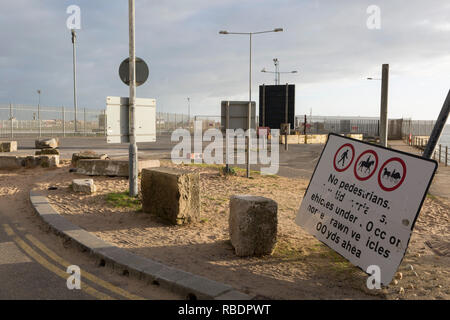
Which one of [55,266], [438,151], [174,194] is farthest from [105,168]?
[438,151]

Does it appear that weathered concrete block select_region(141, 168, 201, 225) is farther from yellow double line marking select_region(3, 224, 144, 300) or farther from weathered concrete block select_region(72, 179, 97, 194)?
weathered concrete block select_region(72, 179, 97, 194)

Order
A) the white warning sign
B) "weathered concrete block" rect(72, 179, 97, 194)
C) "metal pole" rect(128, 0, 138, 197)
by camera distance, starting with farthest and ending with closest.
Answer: "weathered concrete block" rect(72, 179, 97, 194) → "metal pole" rect(128, 0, 138, 197) → the white warning sign

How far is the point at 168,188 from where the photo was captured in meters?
6.64

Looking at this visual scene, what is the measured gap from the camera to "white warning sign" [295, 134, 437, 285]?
4148mm

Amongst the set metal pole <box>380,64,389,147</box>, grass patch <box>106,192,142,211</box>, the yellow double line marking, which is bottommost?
the yellow double line marking

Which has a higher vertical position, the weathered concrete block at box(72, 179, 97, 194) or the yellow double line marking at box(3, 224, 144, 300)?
the weathered concrete block at box(72, 179, 97, 194)

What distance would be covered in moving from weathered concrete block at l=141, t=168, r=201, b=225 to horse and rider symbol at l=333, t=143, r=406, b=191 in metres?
2.51

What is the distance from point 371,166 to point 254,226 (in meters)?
1.69

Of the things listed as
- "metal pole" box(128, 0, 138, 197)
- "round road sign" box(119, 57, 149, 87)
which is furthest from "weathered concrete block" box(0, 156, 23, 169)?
"round road sign" box(119, 57, 149, 87)

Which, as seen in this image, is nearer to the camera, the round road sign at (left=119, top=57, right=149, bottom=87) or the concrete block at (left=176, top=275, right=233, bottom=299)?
the concrete block at (left=176, top=275, right=233, bottom=299)

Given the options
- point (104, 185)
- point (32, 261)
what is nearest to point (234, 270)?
point (32, 261)

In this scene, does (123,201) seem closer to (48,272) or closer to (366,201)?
(48,272)

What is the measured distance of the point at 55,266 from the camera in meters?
4.82
